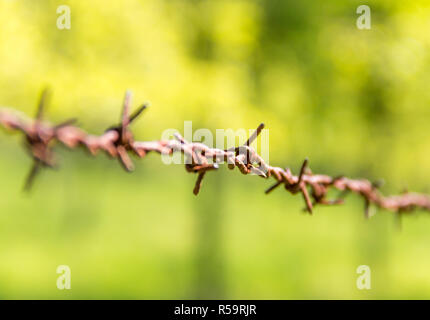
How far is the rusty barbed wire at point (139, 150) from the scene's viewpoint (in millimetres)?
1087

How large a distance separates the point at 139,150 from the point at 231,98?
13.0ft

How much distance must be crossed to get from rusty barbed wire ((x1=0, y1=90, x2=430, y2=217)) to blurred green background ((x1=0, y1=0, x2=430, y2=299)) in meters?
1.26

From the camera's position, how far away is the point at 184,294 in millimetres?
7602

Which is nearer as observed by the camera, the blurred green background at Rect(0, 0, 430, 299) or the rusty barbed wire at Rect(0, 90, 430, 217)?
the rusty barbed wire at Rect(0, 90, 430, 217)

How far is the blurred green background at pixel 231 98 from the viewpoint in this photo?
4895 millimetres

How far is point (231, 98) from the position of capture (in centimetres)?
527

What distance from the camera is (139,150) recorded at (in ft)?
4.47

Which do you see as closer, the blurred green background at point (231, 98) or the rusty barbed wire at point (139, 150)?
the rusty barbed wire at point (139, 150)

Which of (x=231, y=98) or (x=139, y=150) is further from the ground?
(x=231, y=98)

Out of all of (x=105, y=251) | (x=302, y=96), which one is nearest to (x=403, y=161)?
(x=302, y=96)

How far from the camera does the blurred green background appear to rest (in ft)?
16.1

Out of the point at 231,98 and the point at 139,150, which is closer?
the point at 139,150

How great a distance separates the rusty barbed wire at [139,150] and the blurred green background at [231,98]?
1.26 m

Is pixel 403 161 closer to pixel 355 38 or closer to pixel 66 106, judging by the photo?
pixel 355 38
